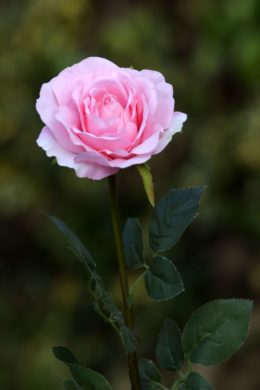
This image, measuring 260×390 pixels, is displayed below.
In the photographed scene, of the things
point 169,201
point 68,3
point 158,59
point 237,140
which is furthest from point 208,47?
point 169,201

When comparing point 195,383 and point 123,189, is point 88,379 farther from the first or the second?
point 123,189

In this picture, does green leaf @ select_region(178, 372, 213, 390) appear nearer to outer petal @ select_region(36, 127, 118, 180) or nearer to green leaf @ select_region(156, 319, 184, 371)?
green leaf @ select_region(156, 319, 184, 371)

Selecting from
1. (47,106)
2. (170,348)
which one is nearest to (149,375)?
(170,348)

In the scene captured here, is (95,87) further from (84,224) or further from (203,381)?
(84,224)

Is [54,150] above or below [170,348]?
above

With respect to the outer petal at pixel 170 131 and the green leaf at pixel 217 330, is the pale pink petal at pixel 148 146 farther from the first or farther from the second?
the green leaf at pixel 217 330

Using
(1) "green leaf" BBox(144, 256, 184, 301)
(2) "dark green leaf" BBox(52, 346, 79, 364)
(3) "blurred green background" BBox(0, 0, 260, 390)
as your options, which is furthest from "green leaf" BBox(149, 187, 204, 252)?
(3) "blurred green background" BBox(0, 0, 260, 390)
